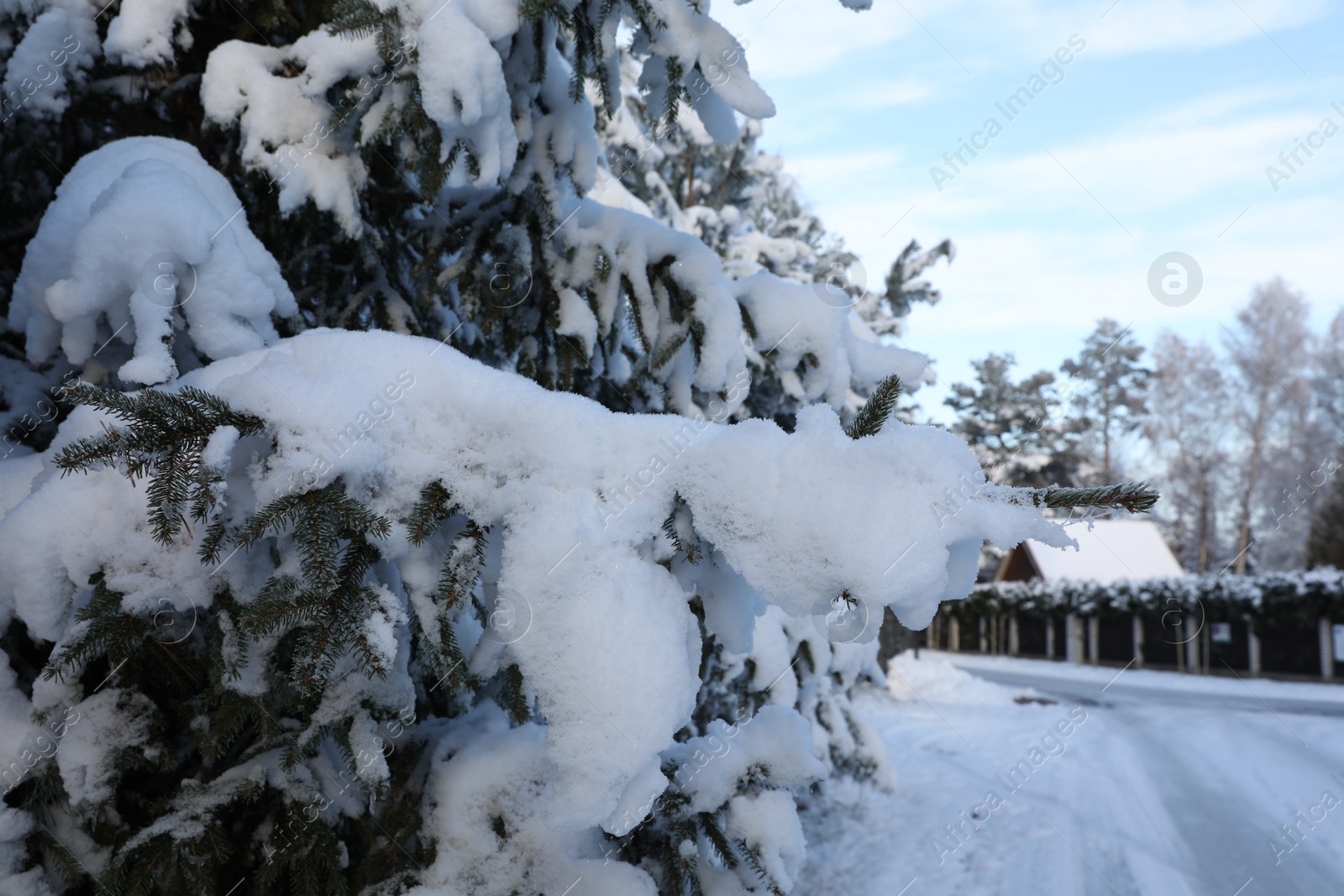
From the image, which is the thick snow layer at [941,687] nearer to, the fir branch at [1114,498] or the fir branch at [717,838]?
the fir branch at [717,838]

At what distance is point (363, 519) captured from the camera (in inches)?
55.8

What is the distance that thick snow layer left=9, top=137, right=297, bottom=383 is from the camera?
6.36 feet

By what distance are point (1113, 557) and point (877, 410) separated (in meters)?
32.3

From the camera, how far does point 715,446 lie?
1486mm

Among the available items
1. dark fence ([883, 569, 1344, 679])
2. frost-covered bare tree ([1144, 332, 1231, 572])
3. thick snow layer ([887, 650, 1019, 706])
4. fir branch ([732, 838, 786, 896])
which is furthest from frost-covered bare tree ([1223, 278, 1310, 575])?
fir branch ([732, 838, 786, 896])

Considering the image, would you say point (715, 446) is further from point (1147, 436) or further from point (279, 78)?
point (1147, 436)

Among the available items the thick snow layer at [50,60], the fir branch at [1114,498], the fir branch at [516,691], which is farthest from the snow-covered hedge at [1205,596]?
the thick snow layer at [50,60]

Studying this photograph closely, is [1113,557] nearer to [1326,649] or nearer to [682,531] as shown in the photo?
[1326,649]

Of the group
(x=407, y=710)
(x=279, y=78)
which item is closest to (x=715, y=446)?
(x=407, y=710)

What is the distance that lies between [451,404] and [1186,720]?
1342cm

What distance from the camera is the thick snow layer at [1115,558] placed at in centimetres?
2730

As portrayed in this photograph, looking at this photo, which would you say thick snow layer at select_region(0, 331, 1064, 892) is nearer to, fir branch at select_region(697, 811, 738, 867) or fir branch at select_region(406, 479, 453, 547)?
fir branch at select_region(406, 479, 453, 547)

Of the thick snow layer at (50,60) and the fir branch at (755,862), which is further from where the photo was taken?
the thick snow layer at (50,60)

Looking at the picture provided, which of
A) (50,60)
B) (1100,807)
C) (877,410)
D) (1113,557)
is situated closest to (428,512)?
(877,410)
